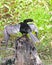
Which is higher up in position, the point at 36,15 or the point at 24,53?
the point at 24,53

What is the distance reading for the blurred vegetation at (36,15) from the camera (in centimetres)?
412

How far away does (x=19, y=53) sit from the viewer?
2.54 metres

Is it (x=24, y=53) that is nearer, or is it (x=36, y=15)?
(x=24, y=53)

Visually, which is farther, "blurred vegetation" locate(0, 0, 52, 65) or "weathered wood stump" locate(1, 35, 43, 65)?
"blurred vegetation" locate(0, 0, 52, 65)

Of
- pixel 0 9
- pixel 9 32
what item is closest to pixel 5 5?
pixel 0 9

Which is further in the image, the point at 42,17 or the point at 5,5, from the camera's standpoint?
the point at 5,5

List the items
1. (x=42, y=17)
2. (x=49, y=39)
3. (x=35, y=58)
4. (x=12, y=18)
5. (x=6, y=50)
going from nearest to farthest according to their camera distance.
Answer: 1. (x=35, y=58)
2. (x=6, y=50)
3. (x=49, y=39)
4. (x=42, y=17)
5. (x=12, y=18)

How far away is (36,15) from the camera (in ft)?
15.2

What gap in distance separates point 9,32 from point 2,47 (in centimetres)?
148

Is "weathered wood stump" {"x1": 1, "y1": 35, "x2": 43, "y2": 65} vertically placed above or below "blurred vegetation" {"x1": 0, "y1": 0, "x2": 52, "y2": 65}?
above

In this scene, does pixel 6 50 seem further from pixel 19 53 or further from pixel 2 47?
pixel 19 53

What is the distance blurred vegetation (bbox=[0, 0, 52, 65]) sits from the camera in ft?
13.5

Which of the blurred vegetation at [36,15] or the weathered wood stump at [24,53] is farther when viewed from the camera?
the blurred vegetation at [36,15]

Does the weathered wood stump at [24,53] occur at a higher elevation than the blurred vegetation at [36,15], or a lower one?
higher
